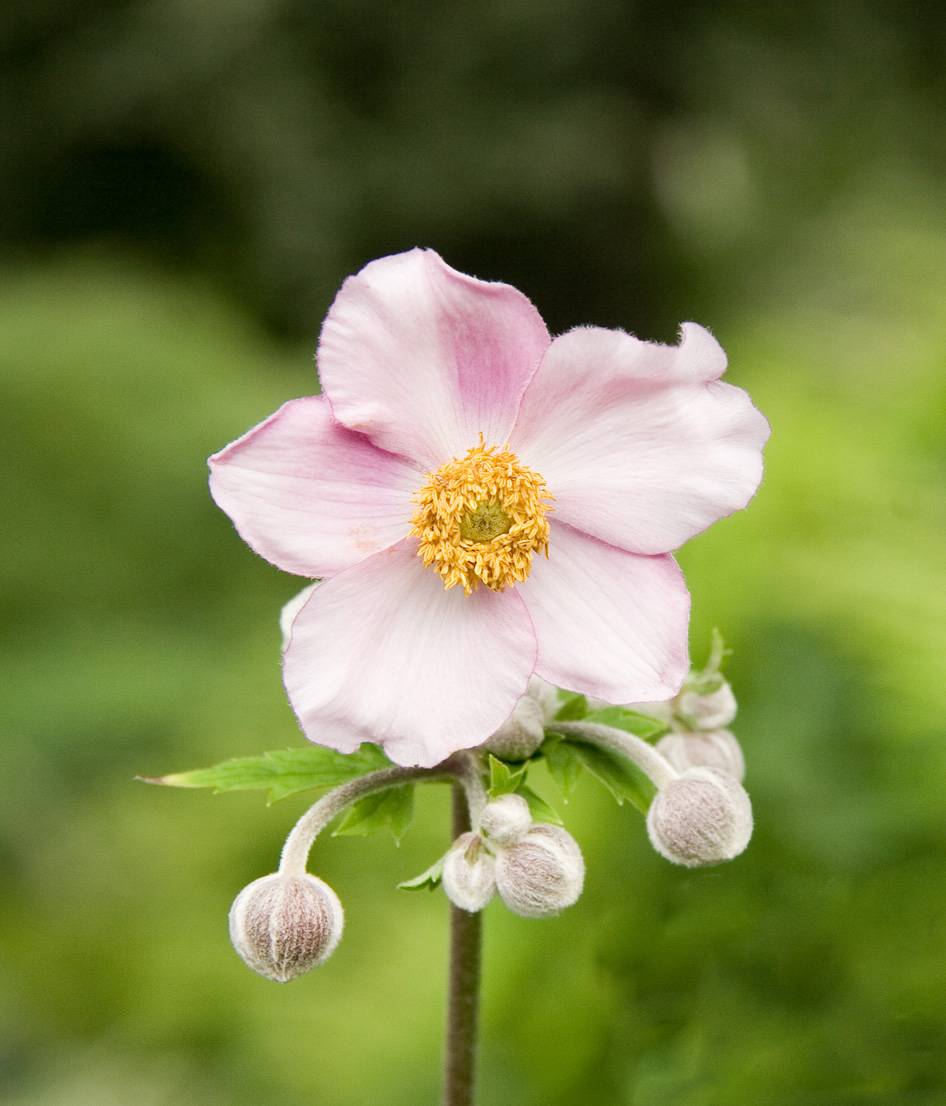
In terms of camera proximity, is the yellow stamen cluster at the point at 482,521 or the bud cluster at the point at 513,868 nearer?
the bud cluster at the point at 513,868

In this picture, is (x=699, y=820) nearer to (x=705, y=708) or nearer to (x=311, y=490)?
(x=705, y=708)

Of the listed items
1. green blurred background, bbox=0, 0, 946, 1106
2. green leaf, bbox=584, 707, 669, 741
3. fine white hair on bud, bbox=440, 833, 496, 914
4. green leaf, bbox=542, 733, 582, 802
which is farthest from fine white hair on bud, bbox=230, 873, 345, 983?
green blurred background, bbox=0, 0, 946, 1106

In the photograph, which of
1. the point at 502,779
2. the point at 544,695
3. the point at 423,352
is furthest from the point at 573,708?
the point at 423,352

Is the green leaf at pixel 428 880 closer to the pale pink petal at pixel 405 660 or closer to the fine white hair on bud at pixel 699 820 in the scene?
the pale pink petal at pixel 405 660

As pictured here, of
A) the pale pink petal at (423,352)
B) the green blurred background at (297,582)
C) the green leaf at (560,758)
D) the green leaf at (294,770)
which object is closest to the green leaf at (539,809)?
the green leaf at (560,758)

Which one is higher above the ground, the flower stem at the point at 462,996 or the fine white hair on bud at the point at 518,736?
the fine white hair on bud at the point at 518,736

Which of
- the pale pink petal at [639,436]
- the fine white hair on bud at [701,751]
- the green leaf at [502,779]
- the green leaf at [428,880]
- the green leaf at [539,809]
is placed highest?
the pale pink petal at [639,436]
